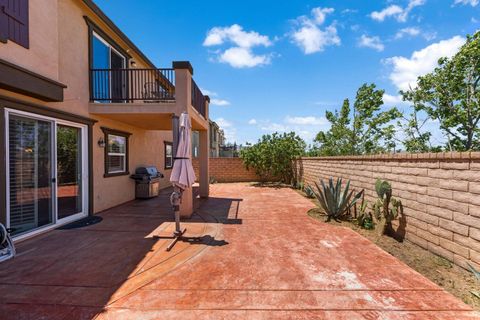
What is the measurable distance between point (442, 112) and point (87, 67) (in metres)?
16.4

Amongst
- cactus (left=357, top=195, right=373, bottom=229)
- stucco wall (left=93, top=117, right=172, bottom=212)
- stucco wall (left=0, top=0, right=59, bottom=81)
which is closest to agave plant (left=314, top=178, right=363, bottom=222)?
cactus (left=357, top=195, right=373, bottom=229)

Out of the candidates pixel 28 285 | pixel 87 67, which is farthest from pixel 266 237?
pixel 87 67

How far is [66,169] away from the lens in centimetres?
605

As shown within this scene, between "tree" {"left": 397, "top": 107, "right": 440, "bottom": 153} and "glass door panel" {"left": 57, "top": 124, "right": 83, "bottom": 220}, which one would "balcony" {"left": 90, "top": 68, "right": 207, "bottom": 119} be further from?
"tree" {"left": 397, "top": 107, "right": 440, "bottom": 153}

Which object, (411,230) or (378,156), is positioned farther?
(378,156)

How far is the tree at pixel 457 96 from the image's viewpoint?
1139 cm

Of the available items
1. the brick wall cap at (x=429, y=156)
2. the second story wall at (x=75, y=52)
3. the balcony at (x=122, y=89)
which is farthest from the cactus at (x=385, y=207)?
the second story wall at (x=75, y=52)

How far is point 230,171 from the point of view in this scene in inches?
616

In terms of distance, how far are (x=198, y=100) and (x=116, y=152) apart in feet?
11.5

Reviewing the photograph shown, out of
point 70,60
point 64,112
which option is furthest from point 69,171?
point 70,60

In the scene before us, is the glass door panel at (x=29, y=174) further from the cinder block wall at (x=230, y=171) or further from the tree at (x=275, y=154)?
the tree at (x=275, y=154)

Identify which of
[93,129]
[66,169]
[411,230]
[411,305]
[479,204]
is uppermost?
[93,129]

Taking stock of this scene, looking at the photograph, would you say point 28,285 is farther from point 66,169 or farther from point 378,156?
point 378,156

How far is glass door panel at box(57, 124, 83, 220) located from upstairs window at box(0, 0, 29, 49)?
2006mm
